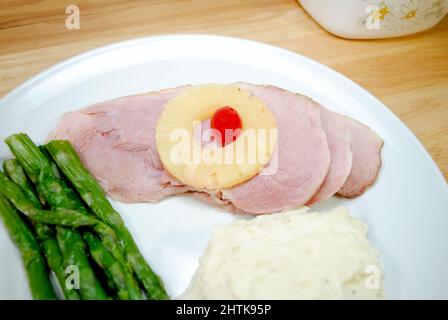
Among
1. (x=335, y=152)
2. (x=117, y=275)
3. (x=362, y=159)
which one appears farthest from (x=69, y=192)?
(x=362, y=159)

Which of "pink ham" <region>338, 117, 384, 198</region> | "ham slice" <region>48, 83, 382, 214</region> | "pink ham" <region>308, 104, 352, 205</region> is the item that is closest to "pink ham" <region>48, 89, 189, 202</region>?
"ham slice" <region>48, 83, 382, 214</region>

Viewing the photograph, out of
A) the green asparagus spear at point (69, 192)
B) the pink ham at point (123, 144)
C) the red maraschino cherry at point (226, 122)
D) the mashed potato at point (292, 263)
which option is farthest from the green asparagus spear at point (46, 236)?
the red maraschino cherry at point (226, 122)

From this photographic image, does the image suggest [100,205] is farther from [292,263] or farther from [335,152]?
[335,152]

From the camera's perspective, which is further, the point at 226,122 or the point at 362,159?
the point at 362,159

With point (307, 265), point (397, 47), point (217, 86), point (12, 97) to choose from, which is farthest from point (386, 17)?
point (12, 97)

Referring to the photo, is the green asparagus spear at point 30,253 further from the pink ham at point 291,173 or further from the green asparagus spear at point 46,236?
the pink ham at point 291,173
